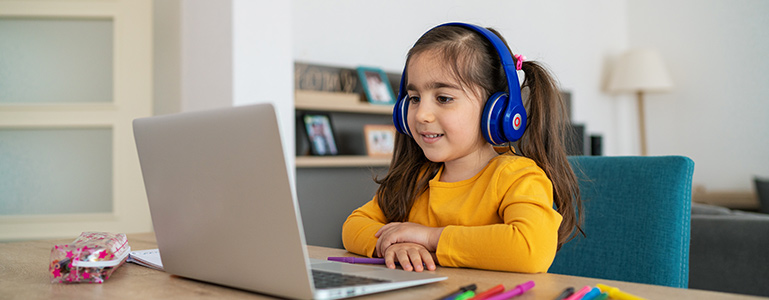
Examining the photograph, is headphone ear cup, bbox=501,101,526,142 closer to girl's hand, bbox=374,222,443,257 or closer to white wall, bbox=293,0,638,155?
girl's hand, bbox=374,222,443,257

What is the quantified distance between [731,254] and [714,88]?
11.1 ft

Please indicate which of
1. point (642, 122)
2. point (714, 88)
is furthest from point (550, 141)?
point (642, 122)

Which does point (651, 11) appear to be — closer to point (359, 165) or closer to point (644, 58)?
point (644, 58)

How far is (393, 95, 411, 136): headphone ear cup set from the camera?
1116 mm

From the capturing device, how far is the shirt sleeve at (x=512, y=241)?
855 millimetres

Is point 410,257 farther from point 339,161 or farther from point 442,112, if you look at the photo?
point 339,161

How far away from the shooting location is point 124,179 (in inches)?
104

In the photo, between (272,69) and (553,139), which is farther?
(272,69)

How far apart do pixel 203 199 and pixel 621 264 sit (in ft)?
2.53

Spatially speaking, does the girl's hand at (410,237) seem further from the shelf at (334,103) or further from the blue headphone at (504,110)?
the shelf at (334,103)

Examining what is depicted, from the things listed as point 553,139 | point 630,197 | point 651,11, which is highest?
point 651,11

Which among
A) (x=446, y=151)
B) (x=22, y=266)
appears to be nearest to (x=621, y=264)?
(x=446, y=151)

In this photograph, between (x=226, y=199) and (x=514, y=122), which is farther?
(x=514, y=122)

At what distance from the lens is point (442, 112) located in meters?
1.05
